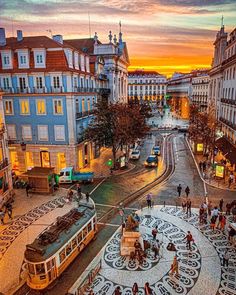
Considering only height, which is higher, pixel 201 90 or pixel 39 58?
pixel 39 58

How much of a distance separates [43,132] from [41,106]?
10.7 feet

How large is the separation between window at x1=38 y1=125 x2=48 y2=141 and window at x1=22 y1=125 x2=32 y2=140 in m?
1.34

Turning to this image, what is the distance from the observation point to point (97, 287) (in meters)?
14.2

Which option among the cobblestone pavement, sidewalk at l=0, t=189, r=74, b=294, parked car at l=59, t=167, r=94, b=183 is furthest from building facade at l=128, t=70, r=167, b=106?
the cobblestone pavement

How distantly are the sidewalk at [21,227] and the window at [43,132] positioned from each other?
7882 millimetres

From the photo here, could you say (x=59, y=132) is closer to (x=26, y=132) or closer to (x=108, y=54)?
(x=26, y=132)

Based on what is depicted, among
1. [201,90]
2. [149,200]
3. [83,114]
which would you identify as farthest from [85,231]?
[201,90]

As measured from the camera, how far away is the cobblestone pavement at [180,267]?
14.1 meters

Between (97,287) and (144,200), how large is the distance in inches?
480

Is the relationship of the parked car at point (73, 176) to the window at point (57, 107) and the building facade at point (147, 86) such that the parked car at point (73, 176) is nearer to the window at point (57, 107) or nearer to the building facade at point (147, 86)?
the window at point (57, 107)

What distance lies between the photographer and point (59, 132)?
33500 millimetres

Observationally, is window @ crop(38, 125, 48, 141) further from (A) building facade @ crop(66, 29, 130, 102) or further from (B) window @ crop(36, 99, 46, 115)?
(A) building facade @ crop(66, 29, 130, 102)

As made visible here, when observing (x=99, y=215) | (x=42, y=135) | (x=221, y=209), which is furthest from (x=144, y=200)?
(x=42, y=135)

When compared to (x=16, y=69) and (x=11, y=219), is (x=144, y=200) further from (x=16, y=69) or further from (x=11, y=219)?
(x=16, y=69)
